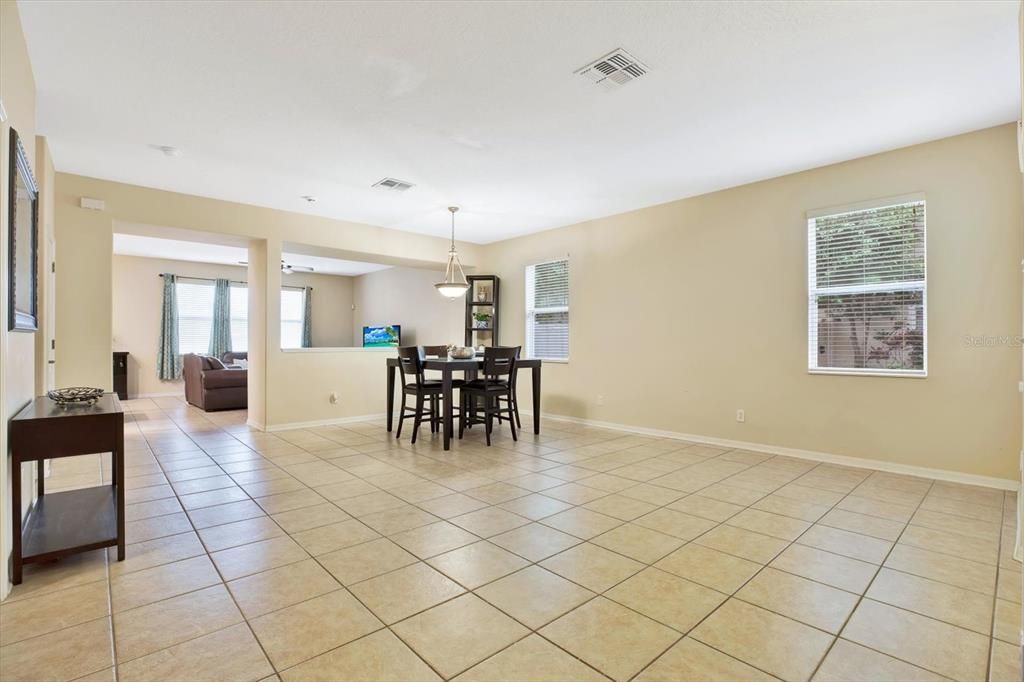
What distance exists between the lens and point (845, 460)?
12.9 feet

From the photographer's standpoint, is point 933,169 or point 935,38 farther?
point 933,169

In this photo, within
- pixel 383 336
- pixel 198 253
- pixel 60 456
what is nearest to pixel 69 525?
pixel 60 456

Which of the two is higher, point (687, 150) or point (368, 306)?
point (687, 150)

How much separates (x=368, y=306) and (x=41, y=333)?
7073mm

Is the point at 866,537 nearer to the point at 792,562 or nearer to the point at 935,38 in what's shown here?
the point at 792,562

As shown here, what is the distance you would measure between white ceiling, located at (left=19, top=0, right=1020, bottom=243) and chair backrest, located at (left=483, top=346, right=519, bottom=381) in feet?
5.19

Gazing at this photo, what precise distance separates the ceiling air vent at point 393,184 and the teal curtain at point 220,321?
6196 mm

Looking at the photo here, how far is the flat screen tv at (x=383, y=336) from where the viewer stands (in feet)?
30.3

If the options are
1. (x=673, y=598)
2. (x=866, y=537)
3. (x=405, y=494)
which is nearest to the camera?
(x=673, y=598)

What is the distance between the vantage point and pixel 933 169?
3564mm

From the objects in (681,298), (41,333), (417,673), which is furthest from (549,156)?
(41,333)

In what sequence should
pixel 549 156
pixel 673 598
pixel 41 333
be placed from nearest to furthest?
pixel 673 598 < pixel 41 333 < pixel 549 156

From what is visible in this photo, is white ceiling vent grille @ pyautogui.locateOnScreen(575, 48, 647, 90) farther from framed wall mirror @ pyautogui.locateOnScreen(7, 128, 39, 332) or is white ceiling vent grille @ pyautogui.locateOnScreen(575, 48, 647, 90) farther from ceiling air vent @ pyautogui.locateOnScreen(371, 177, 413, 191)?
framed wall mirror @ pyautogui.locateOnScreen(7, 128, 39, 332)

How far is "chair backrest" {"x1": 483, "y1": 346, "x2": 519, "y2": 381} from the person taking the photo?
4828 millimetres
